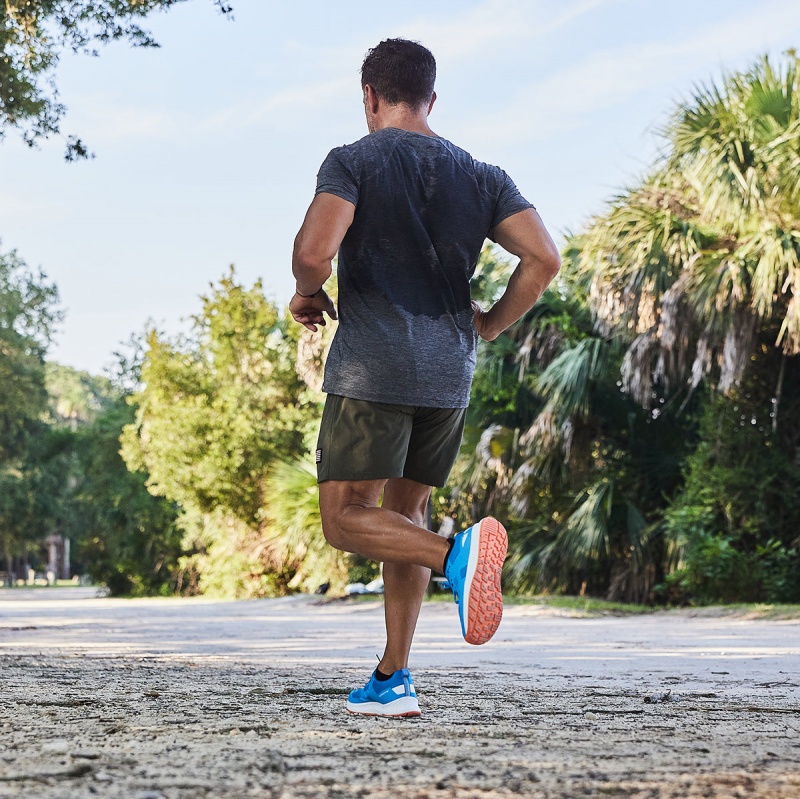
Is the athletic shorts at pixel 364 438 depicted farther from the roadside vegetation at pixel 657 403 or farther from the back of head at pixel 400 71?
the roadside vegetation at pixel 657 403

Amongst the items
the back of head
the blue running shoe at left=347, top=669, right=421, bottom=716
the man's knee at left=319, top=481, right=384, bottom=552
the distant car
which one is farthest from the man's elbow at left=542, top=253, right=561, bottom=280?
the distant car

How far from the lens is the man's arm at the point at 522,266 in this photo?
3.66 meters

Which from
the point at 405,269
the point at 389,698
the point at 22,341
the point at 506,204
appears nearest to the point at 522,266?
the point at 506,204

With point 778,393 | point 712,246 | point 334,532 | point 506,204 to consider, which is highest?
point 712,246

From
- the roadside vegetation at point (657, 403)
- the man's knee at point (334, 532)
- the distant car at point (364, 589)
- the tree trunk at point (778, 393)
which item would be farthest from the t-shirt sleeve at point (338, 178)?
the distant car at point (364, 589)

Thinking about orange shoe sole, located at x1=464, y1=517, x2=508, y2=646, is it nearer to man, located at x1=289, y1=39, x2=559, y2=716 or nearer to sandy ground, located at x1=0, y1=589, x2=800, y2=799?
man, located at x1=289, y1=39, x2=559, y2=716

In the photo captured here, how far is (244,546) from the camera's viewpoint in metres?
25.3

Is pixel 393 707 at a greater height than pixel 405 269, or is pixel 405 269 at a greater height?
pixel 405 269

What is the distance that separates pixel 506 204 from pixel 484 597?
1300mm

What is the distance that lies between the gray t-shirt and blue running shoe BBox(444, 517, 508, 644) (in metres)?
0.48

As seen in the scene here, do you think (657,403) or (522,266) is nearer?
(522,266)

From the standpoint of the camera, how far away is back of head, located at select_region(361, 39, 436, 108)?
3686 mm

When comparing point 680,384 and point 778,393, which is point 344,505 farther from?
point 680,384

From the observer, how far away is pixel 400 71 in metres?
3.68
